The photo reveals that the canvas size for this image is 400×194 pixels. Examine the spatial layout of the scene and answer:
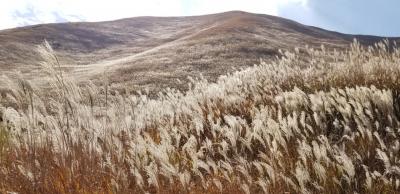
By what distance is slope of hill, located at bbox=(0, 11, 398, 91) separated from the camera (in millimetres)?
35562

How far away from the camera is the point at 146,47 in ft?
239

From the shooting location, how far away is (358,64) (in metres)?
9.74

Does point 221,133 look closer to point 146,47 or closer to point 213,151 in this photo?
point 213,151

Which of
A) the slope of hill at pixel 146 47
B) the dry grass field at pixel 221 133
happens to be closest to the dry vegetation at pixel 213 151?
the dry grass field at pixel 221 133

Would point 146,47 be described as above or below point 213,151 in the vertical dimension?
below

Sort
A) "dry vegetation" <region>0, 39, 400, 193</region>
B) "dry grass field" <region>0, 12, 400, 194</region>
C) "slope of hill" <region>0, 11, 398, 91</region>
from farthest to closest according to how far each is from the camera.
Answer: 1. "slope of hill" <region>0, 11, 398, 91</region>
2. "dry grass field" <region>0, 12, 400, 194</region>
3. "dry vegetation" <region>0, 39, 400, 193</region>

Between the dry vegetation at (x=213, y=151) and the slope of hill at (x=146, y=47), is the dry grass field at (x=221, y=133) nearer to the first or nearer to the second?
the dry vegetation at (x=213, y=151)

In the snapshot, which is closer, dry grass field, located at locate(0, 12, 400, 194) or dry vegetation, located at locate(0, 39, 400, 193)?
dry vegetation, located at locate(0, 39, 400, 193)

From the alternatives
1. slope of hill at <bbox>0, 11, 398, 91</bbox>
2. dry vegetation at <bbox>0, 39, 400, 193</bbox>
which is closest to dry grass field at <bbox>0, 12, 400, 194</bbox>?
dry vegetation at <bbox>0, 39, 400, 193</bbox>

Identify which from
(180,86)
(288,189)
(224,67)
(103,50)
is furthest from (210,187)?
(103,50)

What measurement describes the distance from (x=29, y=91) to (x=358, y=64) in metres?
5.91

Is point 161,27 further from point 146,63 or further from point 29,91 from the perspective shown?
point 29,91

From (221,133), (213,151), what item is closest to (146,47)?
(221,133)

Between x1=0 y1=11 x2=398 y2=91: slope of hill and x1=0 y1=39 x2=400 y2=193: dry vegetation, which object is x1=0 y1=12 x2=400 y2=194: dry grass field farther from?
x1=0 y1=11 x2=398 y2=91: slope of hill
